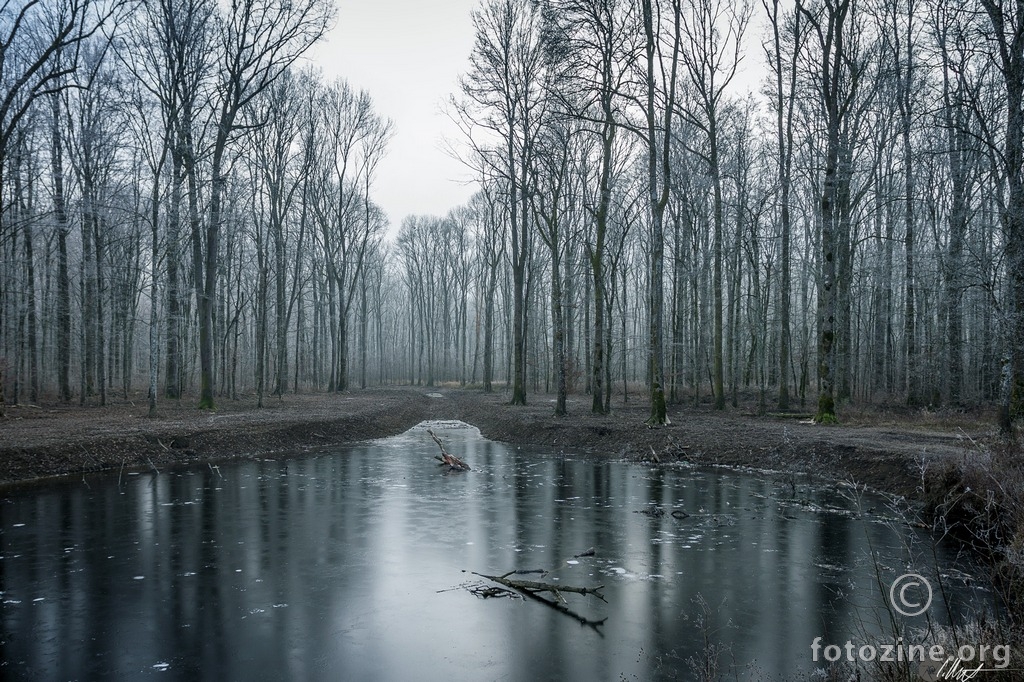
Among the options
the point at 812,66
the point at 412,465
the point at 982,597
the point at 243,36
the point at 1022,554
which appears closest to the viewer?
the point at 1022,554

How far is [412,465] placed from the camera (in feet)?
54.4

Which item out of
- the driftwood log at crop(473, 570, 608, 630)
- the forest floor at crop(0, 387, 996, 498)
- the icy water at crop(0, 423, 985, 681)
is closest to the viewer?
the icy water at crop(0, 423, 985, 681)

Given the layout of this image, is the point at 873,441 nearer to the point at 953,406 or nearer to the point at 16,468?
the point at 953,406

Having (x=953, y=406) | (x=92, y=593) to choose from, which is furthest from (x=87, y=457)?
(x=953, y=406)

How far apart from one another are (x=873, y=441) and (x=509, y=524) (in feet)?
30.9

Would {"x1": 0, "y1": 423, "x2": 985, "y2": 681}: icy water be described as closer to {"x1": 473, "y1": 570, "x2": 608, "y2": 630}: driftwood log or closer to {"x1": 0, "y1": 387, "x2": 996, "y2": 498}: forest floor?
{"x1": 473, "y1": 570, "x2": 608, "y2": 630}: driftwood log

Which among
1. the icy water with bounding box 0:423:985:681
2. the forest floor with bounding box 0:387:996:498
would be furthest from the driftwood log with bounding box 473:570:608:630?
the forest floor with bounding box 0:387:996:498

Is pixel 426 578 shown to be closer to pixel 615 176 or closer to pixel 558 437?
pixel 558 437

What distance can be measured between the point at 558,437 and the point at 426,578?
42.9ft

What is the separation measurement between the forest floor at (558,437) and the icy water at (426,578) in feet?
4.74

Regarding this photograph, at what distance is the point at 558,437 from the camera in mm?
20578

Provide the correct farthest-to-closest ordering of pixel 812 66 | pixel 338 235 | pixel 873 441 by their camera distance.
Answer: pixel 338 235 → pixel 812 66 → pixel 873 441

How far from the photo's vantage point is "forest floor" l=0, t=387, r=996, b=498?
13.3 meters

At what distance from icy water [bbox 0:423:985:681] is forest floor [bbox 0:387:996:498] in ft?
4.74
